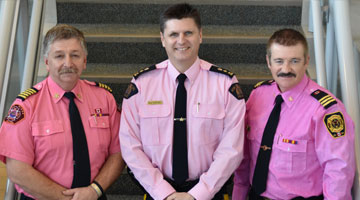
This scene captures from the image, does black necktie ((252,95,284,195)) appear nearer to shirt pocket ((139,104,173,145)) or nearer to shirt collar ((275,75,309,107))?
shirt collar ((275,75,309,107))

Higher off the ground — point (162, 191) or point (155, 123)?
point (155, 123)

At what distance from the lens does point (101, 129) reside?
224 cm

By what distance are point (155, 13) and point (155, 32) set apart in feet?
0.65

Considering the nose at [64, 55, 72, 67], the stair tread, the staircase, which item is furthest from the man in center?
the stair tread

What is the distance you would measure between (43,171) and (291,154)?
109 cm

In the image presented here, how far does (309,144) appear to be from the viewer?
208 centimetres

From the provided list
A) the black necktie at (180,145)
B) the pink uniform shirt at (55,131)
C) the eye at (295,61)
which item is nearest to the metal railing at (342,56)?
the eye at (295,61)

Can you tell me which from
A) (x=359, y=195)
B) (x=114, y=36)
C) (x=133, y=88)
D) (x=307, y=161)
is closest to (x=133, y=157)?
(x=133, y=88)

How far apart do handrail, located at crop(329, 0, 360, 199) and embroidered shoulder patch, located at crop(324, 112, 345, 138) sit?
233 millimetres

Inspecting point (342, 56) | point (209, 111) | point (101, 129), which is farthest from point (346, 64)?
point (101, 129)

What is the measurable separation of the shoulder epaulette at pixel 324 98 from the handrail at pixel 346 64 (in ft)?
0.79

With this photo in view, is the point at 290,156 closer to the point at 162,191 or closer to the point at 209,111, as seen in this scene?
the point at 209,111

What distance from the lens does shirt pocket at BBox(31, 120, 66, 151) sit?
82.7 inches

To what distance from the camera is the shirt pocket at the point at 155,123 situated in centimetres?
222
